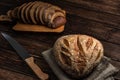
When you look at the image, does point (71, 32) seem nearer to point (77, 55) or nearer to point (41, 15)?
point (41, 15)

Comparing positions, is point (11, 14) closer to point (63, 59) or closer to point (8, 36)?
point (8, 36)

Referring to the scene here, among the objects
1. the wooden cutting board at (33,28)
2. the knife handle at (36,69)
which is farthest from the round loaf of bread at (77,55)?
the wooden cutting board at (33,28)

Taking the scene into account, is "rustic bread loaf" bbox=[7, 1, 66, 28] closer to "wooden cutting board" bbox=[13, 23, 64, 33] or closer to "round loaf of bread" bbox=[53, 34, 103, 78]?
"wooden cutting board" bbox=[13, 23, 64, 33]

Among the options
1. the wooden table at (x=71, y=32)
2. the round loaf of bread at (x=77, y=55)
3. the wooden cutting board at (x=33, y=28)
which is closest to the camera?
the round loaf of bread at (x=77, y=55)

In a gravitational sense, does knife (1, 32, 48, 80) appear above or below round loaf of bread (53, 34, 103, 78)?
below

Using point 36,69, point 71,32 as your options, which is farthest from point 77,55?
point 71,32

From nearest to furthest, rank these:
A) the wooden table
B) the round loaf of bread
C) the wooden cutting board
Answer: the round loaf of bread, the wooden table, the wooden cutting board

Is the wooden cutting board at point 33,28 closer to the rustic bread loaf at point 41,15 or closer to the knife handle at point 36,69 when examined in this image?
the rustic bread loaf at point 41,15

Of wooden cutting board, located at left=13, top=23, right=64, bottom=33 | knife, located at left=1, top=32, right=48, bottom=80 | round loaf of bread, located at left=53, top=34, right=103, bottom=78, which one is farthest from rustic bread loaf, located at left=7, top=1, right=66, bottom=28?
round loaf of bread, located at left=53, top=34, right=103, bottom=78
